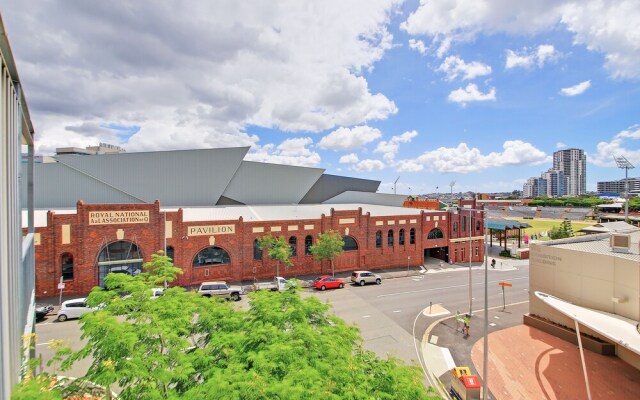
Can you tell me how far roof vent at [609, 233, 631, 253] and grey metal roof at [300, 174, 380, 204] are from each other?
39.0m

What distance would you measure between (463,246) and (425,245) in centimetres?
657

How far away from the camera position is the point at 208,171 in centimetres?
3956

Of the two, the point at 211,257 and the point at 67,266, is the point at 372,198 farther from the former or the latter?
the point at 67,266

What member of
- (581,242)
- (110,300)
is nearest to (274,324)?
(110,300)

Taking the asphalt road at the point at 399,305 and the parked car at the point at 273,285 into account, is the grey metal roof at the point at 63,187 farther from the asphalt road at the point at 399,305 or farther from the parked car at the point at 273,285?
the parked car at the point at 273,285

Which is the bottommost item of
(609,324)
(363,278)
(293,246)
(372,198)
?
(363,278)

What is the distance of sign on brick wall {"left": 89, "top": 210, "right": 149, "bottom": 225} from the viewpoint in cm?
2541

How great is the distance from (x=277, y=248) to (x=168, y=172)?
1967cm

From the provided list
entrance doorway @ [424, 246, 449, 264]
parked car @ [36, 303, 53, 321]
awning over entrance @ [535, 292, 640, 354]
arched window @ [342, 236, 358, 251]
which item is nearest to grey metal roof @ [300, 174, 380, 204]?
arched window @ [342, 236, 358, 251]

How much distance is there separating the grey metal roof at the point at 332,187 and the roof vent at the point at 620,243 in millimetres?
38989

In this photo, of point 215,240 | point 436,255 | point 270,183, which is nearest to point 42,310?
point 215,240

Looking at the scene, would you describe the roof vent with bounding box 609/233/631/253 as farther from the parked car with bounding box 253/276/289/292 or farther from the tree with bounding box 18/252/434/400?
the parked car with bounding box 253/276/289/292

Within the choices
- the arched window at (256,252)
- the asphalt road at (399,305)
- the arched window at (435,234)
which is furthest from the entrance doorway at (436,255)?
the arched window at (256,252)

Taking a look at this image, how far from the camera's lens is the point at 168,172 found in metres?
37.8
